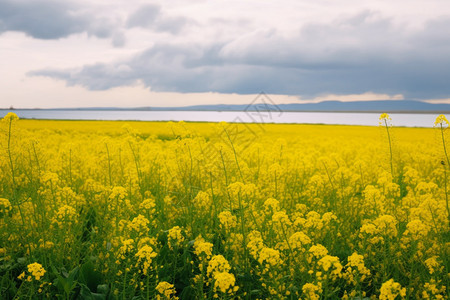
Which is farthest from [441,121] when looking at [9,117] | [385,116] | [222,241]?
[9,117]

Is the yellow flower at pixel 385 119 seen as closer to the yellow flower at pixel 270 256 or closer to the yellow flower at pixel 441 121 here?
the yellow flower at pixel 441 121

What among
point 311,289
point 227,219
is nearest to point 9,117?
point 227,219

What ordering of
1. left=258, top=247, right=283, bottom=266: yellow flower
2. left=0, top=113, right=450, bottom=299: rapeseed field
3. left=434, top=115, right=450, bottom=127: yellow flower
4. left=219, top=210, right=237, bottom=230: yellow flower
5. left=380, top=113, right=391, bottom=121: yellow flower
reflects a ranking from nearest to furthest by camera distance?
left=258, top=247, right=283, bottom=266: yellow flower, left=0, top=113, right=450, bottom=299: rapeseed field, left=219, top=210, right=237, bottom=230: yellow flower, left=434, top=115, right=450, bottom=127: yellow flower, left=380, top=113, right=391, bottom=121: yellow flower

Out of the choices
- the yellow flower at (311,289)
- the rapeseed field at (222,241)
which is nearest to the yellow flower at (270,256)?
the rapeseed field at (222,241)

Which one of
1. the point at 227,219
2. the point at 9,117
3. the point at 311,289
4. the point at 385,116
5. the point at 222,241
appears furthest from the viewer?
the point at 385,116

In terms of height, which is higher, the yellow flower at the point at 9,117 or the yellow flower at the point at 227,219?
the yellow flower at the point at 9,117

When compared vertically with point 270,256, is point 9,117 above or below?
above

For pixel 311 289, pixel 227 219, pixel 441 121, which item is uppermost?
pixel 441 121

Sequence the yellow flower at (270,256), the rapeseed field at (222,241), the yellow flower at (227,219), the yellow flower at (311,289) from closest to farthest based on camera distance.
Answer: the yellow flower at (311,289), the yellow flower at (270,256), the rapeseed field at (222,241), the yellow flower at (227,219)

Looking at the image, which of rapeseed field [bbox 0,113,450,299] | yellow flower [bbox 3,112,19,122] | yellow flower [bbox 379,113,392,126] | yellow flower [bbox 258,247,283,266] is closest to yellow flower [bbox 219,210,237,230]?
rapeseed field [bbox 0,113,450,299]

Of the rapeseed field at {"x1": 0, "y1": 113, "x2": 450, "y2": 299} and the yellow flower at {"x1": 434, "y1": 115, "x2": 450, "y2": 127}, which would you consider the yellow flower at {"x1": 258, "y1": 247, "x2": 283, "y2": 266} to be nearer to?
the rapeseed field at {"x1": 0, "y1": 113, "x2": 450, "y2": 299}

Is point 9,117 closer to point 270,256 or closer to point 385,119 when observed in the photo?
point 270,256

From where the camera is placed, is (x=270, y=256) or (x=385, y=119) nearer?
(x=270, y=256)

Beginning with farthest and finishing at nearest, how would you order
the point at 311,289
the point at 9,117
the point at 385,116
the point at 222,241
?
the point at 385,116 → the point at 9,117 → the point at 222,241 → the point at 311,289
